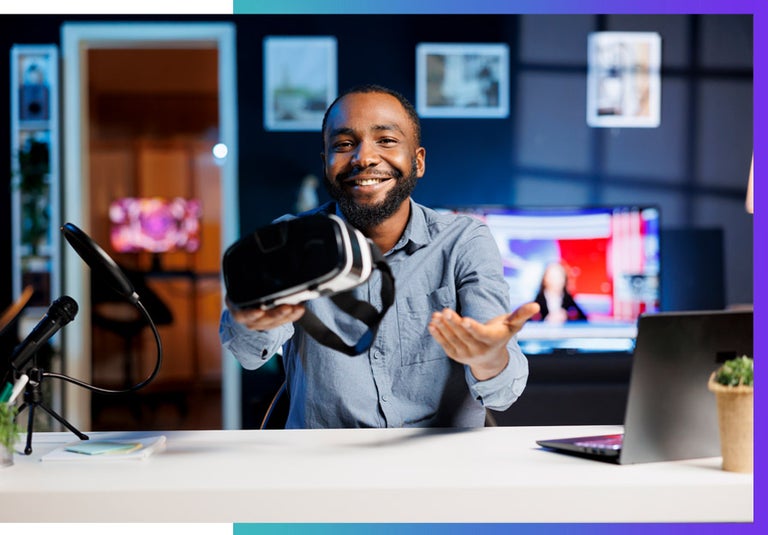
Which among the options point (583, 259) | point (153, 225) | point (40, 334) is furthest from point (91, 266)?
point (153, 225)

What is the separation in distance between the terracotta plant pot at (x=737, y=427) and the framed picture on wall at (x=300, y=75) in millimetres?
3577

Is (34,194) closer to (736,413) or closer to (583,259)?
(583,259)

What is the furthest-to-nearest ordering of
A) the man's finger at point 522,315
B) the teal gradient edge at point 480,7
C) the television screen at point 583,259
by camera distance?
1. the teal gradient edge at point 480,7
2. the television screen at point 583,259
3. the man's finger at point 522,315

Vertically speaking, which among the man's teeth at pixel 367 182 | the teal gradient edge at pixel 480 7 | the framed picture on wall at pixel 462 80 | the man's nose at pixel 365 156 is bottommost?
the man's teeth at pixel 367 182

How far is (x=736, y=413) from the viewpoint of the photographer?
1.24 m

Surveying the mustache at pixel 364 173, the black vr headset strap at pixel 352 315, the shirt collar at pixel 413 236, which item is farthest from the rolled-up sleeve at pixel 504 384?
the mustache at pixel 364 173

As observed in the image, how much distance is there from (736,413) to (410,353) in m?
0.75

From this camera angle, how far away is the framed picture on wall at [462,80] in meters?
4.59

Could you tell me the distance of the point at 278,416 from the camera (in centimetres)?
190

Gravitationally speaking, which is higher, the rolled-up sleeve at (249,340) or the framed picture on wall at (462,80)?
the framed picture on wall at (462,80)

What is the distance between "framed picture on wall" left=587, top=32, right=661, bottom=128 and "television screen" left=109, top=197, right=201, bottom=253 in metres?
4.07

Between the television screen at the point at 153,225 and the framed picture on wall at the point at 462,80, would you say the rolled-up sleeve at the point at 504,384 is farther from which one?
the television screen at the point at 153,225

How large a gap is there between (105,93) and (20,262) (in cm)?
341

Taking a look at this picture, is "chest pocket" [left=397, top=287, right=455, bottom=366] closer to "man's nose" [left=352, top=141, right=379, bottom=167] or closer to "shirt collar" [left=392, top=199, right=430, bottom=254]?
"shirt collar" [left=392, top=199, right=430, bottom=254]
